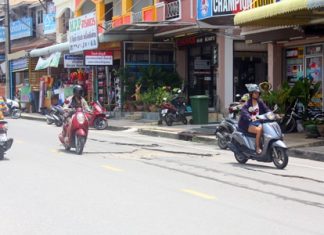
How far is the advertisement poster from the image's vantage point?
2017cm

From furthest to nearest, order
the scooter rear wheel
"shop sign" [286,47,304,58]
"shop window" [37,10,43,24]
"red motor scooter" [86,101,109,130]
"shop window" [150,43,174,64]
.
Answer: "shop window" [37,10,43,24] → "shop window" [150,43,174,64] → "red motor scooter" [86,101,109,130] → "shop sign" [286,47,304,58] → the scooter rear wheel

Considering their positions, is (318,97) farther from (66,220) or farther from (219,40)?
(66,220)

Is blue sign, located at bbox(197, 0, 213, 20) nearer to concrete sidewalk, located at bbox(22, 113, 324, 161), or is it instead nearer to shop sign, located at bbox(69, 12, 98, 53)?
concrete sidewalk, located at bbox(22, 113, 324, 161)

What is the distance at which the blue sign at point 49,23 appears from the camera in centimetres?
4306

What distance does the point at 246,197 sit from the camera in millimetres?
8883

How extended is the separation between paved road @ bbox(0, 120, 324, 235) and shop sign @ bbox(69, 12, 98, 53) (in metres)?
15.1

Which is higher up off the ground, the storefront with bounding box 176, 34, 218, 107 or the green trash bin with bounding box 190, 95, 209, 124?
the storefront with bounding box 176, 34, 218, 107

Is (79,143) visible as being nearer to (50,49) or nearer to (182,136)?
(182,136)

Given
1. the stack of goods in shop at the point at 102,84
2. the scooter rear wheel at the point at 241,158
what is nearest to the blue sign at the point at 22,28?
the stack of goods in shop at the point at 102,84

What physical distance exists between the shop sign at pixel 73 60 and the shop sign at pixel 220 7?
430 inches

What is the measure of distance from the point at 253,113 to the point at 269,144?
79 cm

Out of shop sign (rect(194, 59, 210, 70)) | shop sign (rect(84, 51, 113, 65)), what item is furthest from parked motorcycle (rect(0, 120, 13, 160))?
shop sign (rect(194, 59, 210, 70))

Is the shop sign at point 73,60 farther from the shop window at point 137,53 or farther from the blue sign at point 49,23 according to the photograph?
the blue sign at point 49,23

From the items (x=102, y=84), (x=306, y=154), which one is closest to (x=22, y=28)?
(x=102, y=84)
